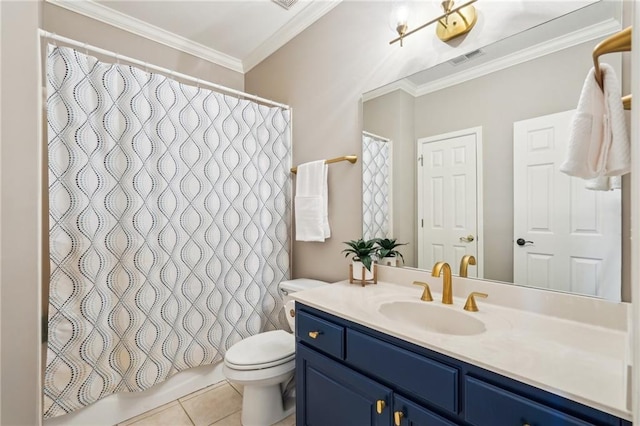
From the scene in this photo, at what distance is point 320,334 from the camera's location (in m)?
1.24

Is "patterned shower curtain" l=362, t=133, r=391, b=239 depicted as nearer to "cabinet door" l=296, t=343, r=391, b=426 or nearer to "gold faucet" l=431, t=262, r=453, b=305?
"gold faucet" l=431, t=262, r=453, b=305

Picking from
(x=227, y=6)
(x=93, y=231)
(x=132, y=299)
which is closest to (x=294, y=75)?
(x=227, y=6)

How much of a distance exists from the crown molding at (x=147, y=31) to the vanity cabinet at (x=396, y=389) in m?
2.37

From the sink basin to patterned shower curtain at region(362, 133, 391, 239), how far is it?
17.8 inches

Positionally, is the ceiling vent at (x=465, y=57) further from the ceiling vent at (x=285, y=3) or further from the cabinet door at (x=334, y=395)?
the cabinet door at (x=334, y=395)

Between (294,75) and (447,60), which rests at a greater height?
(294,75)

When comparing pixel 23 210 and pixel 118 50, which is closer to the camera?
pixel 23 210

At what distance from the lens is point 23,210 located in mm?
1269

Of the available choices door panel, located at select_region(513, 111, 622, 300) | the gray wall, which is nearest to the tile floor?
the gray wall

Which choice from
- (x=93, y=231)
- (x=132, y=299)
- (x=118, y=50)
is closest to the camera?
(x=93, y=231)

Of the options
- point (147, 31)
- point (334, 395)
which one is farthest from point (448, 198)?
point (147, 31)

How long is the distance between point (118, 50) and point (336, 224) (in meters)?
2.07

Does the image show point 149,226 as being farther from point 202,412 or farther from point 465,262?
point 465,262

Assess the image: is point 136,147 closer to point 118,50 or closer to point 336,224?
point 118,50
